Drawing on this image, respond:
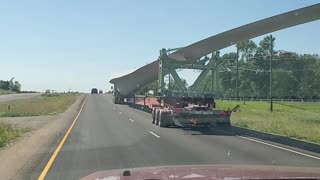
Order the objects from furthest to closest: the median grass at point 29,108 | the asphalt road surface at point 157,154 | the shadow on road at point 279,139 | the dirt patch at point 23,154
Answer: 1. the median grass at point 29,108
2. the shadow on road at point 279,139
3. the asphalt road surface at point 157,154
4. the dirt patch at point 23,154

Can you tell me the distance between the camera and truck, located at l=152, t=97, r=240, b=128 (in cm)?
2667

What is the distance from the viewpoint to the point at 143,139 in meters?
20.6

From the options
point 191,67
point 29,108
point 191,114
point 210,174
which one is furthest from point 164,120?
point 29,108

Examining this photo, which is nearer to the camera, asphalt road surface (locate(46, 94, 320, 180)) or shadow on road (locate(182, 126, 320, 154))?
asphalt road surface (locate(46, 94, 320, 180))

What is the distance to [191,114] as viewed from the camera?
26.6m

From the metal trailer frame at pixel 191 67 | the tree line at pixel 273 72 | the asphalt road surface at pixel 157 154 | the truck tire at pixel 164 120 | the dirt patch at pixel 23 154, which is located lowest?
the dirt patch at pixel 23 154

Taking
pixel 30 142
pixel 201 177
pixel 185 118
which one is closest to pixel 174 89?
pixel 185 118

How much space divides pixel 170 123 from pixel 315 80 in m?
109

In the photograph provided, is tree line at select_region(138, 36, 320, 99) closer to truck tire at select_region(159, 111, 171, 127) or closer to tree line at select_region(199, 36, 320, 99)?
tree line at select_region(199, 36, 320, 99)

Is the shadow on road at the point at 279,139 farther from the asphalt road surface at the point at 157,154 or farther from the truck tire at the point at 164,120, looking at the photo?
the truck tire at the point at 164,120

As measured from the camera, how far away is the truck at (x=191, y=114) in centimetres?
2667

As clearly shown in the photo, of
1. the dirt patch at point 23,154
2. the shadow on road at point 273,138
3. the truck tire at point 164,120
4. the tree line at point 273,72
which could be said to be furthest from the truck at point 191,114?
the tree line at point 273,72

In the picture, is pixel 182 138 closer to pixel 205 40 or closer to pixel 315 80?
pixel 205 40

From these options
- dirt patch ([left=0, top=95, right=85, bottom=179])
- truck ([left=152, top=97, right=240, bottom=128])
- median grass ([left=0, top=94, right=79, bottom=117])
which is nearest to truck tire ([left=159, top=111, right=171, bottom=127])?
truck ([left=152, top=97, right=240, bottom=128])
